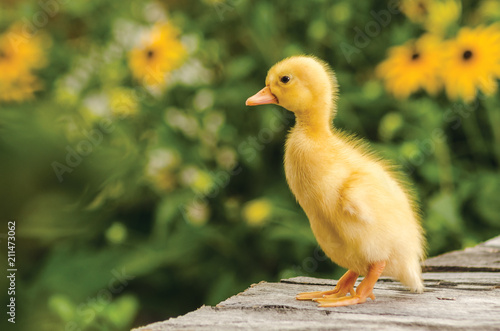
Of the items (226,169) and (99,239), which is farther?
(99,239)

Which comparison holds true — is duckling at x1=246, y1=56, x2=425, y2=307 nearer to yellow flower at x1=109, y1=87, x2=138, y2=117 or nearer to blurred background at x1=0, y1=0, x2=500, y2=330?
blurred background at x1=0, y1=0, x2=500, y2=330

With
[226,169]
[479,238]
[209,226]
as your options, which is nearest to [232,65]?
[226,169]

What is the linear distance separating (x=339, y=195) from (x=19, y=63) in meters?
1.58

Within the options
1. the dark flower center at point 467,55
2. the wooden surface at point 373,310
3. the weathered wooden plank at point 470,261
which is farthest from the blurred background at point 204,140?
the wooden surface at point 373,310

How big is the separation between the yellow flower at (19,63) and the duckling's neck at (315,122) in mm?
1436

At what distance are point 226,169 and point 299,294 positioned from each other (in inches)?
37.1

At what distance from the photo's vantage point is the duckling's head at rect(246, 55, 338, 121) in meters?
1.07

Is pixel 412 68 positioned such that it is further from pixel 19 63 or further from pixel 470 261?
pixel 19 63

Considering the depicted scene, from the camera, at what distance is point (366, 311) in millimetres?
995

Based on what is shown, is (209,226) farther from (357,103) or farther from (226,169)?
(357,103)

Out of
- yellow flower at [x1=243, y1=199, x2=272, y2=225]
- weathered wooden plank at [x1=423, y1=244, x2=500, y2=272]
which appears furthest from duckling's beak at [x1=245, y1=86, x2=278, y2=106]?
yellow flower at [x1=243, y1=199, x2=272, y2=225]

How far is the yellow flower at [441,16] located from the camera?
1919mm

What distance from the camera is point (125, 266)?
1.94m

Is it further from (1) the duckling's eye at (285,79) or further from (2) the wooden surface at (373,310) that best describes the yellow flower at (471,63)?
(1) the duckling's eye at (285,79)
